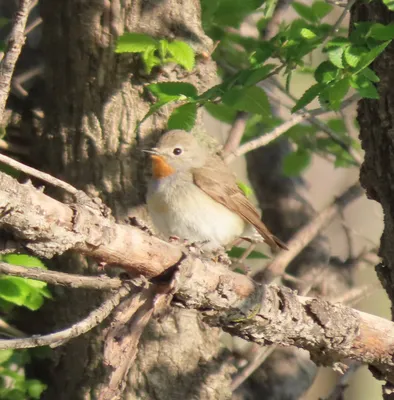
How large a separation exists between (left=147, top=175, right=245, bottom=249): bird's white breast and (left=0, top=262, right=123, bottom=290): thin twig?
188 centimetres

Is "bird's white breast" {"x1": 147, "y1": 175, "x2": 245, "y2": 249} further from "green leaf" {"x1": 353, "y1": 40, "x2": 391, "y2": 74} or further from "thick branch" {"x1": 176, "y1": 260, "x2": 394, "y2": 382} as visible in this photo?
"green leaf" {"x1": 353, "y1": 40, "x2": 391, "y2": 74}

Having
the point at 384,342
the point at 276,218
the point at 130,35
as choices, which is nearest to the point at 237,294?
the point at 384,342

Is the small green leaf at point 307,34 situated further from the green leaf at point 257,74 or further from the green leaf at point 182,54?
the green leaf at point 182,54

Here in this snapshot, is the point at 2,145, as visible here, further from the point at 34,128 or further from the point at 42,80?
the point at 42,80

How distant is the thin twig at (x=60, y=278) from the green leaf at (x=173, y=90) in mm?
1199

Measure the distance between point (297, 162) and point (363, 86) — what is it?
8.16 ft

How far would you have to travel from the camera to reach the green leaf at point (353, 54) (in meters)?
3.63

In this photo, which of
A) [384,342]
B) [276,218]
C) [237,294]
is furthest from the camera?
[276,218]

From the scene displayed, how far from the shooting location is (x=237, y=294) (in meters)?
3.49

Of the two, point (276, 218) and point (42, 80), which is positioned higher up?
point (42, 80)

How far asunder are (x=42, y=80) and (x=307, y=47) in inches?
83.8

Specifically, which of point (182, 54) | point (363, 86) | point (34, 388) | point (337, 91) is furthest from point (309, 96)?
point (34, 388)

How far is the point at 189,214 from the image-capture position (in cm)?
511

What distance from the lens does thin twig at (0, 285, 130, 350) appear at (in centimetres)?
251
